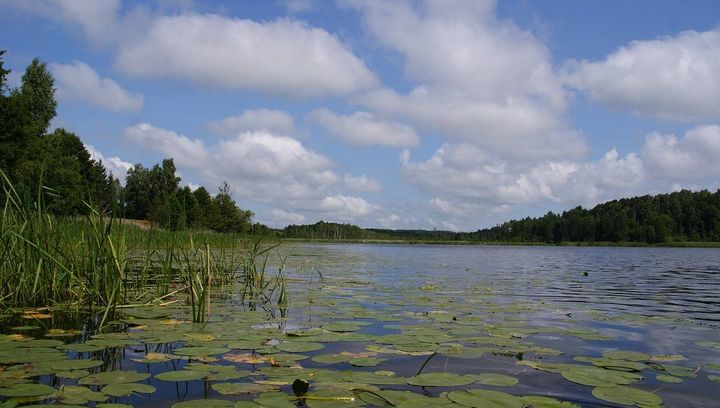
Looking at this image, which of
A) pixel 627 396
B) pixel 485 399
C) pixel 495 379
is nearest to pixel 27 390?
pixel 485 399

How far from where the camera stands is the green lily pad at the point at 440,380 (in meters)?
3.54

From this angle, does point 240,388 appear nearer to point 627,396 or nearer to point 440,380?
point 440,380

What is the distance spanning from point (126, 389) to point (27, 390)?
548mm

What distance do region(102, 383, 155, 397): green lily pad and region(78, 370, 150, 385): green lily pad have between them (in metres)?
0.10

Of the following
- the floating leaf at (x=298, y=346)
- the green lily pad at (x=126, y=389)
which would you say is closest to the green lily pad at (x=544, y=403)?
the floating leaf at (x=298, y=346)

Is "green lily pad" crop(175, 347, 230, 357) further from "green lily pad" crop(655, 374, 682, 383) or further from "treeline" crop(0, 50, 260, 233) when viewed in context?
"green lily pad" crop(655, 374, 682, 383)

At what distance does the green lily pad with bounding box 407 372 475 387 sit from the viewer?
3.54m

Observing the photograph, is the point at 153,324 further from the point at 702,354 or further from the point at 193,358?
the point at 702,354

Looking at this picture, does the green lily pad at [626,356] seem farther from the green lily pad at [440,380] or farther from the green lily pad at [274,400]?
→ the green lily pad at [274,400]

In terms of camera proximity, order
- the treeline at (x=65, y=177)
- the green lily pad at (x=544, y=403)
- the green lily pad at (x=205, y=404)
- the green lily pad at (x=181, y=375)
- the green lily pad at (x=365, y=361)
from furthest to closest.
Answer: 1. the treeline at (x=65, y=177)
2. the green lily pad at (x=365, y=361)
3. the green lily pad at (x=181, y=375)
4. the green lily pad at (x=544, y=403)
5. the green lily pad at (x=205, y=404)

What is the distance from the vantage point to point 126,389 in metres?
3.24

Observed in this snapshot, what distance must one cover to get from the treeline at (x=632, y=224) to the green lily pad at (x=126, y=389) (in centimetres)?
11721

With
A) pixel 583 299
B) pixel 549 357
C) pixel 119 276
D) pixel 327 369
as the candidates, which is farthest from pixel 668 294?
pixel 119 276

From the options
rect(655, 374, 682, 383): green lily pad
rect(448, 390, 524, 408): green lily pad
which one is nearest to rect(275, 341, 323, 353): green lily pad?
rect(448, 390, 524, 408): green lily pad
